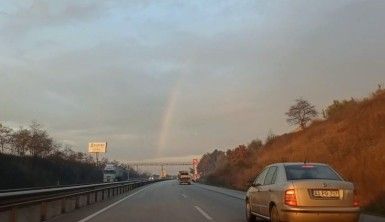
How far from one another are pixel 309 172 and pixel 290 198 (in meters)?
1.20

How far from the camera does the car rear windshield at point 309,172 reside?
1335 centimetres

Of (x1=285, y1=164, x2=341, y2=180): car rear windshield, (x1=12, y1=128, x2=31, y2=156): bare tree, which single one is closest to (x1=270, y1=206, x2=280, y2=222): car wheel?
(x1=285, y1=164, x2=341, y2=180): car rear windshield

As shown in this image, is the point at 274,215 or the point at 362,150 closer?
the point at 274,215

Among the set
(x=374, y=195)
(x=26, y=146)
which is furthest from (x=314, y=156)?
(x=26, y=146)

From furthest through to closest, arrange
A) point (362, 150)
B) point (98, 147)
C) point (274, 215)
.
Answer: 1. point (98, 147)
2. point (362, 150)
3. point (274, 215)

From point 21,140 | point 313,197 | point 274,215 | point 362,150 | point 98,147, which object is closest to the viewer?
point 313,197

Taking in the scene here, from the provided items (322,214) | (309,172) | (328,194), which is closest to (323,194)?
(328,194)

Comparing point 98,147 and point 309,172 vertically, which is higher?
point 98,147

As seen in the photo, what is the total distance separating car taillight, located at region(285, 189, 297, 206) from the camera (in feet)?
41.1

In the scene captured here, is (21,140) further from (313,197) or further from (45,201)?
(313,197)

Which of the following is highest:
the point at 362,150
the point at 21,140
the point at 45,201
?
the point at 21,140

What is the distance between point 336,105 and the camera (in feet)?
284

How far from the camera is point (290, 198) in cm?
1262

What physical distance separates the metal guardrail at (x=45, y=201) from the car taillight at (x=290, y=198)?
701 cm
